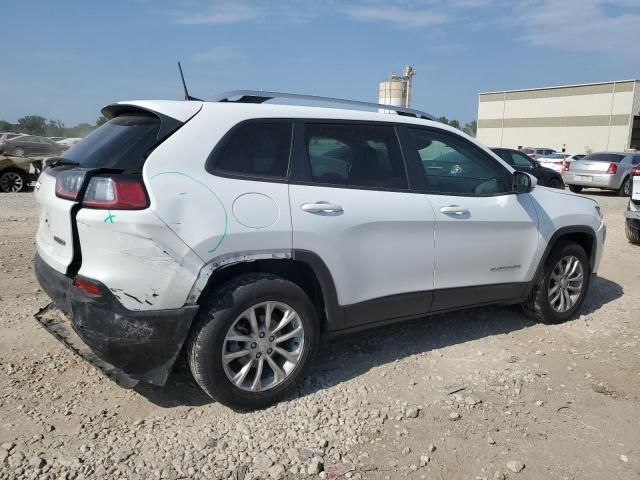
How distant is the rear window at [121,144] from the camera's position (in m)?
2.86

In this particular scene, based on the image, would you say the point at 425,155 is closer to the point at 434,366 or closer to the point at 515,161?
the point at 434,366

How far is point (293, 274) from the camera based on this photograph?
3332 mm

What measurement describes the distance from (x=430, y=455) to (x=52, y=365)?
8.38 feet

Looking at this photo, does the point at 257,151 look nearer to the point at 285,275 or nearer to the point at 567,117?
the point at 285,275

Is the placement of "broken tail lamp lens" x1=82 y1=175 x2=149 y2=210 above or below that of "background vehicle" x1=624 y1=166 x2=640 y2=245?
above

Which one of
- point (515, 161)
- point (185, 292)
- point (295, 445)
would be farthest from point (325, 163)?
point (515, 161)

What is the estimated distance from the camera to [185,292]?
2.83m

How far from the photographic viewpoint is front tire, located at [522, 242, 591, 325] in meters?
4.60

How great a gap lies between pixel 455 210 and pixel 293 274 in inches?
52.8

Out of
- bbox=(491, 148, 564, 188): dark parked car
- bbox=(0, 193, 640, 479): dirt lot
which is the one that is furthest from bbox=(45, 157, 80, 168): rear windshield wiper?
bbox=(491, 148, 564, 188): dark parked car

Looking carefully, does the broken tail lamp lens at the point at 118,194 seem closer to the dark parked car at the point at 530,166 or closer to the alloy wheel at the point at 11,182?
the alloy wheel at the point at 11,182

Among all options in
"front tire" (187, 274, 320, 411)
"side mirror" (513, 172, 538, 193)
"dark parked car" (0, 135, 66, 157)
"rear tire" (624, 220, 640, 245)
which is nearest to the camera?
"front tire" (187, 274, 320, 411)

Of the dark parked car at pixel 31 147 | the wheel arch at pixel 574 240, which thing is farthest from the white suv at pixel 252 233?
the dark parked car at pixel 31 147

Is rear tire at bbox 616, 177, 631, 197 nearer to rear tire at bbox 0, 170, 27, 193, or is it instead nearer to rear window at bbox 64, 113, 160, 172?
rear window at bbox 64, 113, 160, 172
